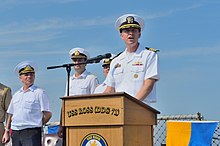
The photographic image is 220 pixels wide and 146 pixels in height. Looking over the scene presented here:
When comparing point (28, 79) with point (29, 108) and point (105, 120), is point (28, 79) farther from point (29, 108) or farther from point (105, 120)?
point (105, 120)

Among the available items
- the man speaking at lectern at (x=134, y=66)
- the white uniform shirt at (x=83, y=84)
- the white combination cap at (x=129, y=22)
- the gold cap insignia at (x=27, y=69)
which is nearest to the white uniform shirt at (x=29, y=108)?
the gold cap insignia at (x=27, y=69)

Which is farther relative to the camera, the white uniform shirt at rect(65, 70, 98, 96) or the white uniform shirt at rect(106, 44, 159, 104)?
the white uniform shirt at rect(65, 70, 98, 96)

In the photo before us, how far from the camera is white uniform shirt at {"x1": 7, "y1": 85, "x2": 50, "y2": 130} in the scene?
4.98m

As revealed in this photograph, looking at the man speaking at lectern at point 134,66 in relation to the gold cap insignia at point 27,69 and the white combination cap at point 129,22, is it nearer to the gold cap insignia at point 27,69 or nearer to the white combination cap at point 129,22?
the white combination cap at point 129,22

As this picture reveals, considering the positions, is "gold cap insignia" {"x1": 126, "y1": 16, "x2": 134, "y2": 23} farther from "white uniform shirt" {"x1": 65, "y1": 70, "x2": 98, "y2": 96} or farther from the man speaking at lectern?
"white uniform shirt" {"x1": 65, "y1": 70, "x2": 98, "y2": 96}

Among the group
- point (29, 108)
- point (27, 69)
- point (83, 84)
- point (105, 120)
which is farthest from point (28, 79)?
point (105, 120)

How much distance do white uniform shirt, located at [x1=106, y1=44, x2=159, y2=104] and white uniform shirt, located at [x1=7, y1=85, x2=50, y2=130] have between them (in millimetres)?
1398

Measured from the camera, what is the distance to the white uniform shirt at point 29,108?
16.3 ft

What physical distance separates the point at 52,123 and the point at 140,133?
5.07 meters

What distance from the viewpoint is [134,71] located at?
3.78 meters

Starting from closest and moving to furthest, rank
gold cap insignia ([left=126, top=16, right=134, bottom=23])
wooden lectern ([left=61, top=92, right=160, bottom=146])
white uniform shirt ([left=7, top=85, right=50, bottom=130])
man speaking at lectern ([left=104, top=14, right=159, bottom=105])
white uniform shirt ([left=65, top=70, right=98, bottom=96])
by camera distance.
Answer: wooden lectern ([left=61, top=92, right=160, bottom=146]) → man speaking at lectern ([left=104, top=14, right=159, bottom=105]) → gold cap insignia ([left=126, top=16, right=134, bottom=23]) → white uniform shirt ([left=7, top=85, right=50, bottom=130]) → white uniform shirt ([left=65, top=70, right=98, bottom=96])

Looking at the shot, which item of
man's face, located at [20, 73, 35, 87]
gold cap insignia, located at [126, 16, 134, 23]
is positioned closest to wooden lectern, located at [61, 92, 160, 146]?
gold cap insignia, located at [126, 16, 134, 23]

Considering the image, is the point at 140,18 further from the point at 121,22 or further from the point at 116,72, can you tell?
the point at 116,72

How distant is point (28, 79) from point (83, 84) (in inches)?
24.2
